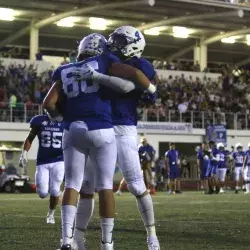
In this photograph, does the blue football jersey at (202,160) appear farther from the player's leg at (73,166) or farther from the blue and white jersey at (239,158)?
the player's leg at (73,166)

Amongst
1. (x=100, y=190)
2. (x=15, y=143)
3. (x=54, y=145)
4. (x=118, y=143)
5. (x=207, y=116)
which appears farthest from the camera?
(x=207, y=116)

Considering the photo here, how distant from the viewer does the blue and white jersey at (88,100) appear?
706 centimetres

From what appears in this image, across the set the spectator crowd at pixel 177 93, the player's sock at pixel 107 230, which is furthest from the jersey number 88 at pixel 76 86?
the spectator crowd at pixel 177 93

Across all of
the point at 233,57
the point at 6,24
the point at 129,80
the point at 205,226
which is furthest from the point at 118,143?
the point at 233,57

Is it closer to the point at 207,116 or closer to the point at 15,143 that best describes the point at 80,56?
the point at 15,143

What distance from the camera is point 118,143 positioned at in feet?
25.2

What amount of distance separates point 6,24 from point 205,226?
1243 inches

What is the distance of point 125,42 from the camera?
7.60 m

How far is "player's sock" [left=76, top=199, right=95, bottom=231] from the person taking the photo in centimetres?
752

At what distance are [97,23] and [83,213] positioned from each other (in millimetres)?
34980

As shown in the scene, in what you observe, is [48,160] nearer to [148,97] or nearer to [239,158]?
[148,97]

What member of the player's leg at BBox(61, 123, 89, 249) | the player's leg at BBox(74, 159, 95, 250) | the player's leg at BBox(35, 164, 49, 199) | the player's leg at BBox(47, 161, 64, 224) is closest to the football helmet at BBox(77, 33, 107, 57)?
the player's leg at BBox(61, 123, 89, 249)

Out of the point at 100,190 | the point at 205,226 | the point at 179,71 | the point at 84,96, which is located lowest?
the point at 205,226

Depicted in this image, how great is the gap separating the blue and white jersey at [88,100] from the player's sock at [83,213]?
835 millimetres
